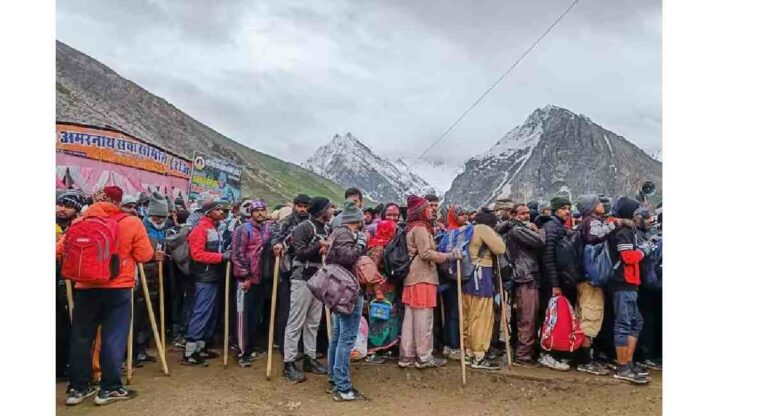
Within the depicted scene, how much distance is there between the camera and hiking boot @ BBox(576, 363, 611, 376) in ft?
20.2

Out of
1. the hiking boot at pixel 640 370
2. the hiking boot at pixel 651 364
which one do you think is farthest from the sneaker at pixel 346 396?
the hiking boot at pixel 651 364

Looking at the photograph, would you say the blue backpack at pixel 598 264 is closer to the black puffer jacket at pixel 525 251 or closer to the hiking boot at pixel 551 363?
the black puffer jacket at pixel 525 251

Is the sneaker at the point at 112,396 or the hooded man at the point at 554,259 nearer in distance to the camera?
the sneaker at the point at 112,396

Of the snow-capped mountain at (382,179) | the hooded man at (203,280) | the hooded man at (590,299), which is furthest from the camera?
the snow-capped mountain at (382,179)

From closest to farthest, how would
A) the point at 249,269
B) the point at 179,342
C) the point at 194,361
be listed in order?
1. the point at 249,269
2. the point at 194,361
3. the point at 179,342

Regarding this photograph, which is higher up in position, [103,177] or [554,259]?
Result: [103,177]

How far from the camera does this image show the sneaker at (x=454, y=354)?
6625mm

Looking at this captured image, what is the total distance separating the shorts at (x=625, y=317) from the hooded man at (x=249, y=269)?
4.17 metres

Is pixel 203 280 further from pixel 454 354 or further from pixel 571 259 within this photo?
pixel 571 259

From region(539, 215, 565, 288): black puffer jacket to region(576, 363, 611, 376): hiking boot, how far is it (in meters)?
1.01

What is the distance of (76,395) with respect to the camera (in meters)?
5.14

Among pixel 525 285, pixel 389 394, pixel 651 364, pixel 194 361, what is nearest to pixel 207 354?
pixel 194 361

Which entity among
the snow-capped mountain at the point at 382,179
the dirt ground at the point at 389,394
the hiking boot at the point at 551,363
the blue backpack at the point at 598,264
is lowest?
the dirt ground at the point at 389,394

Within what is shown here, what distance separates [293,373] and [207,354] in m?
1.50
